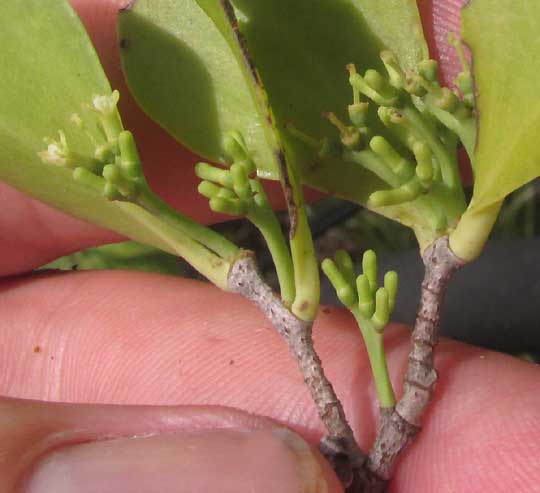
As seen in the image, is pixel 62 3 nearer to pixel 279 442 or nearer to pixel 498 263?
pixel 279 442

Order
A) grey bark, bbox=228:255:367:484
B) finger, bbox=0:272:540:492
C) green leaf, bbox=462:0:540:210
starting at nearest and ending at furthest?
1. green leaf, bbox=462:0:540:210
2. grey bark, bbox=228:255:367:484
3. finger, bbox=0:272:540:492

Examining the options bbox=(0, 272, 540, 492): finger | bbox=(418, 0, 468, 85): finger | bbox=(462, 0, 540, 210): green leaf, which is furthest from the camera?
bbox=(418, 0, 468, 85): finger

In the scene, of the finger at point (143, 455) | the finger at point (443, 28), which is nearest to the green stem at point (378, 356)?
the finger at point (143, 455)

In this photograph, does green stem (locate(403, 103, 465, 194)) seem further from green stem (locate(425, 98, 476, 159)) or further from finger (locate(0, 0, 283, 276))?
finger (locate(0, 0, 283, 276))

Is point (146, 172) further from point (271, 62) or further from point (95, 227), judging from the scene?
point (271, 62)

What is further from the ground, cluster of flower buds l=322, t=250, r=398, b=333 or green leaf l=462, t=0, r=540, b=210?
green leaf l=462, t=0, r=540, b=210

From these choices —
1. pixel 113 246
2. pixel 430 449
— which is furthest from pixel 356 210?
pixel 430 449

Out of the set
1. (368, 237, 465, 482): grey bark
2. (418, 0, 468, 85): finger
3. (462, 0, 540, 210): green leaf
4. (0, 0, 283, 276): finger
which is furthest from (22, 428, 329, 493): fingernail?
(418, 0, 468, 85): finger
